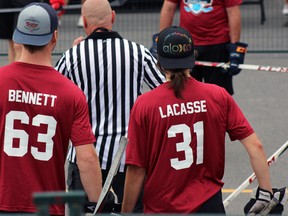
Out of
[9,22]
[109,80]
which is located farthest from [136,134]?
[9,22]

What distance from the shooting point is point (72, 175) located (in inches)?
252

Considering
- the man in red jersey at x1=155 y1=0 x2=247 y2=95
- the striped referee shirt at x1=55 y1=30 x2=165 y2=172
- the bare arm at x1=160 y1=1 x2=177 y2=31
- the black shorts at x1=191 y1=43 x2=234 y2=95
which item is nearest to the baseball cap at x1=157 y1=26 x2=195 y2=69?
the striped referee shirt at x1=55 y1=30 x2=165 y2=172

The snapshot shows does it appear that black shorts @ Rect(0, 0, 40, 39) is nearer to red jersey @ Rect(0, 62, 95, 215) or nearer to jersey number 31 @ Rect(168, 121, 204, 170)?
red jersey @ Rect(0, 62, 95, 215)

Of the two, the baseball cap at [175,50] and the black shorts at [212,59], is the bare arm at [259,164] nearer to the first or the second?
the baseball cap at [175,50]

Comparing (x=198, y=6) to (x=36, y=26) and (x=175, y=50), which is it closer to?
(x=175, y=50)

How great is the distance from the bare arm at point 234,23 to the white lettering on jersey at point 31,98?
4284mm

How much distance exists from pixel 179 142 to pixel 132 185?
1.21 ft

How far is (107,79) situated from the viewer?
250 inches

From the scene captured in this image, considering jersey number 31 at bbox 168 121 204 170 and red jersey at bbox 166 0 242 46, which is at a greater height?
red jersey at bbox 166 0 242 46

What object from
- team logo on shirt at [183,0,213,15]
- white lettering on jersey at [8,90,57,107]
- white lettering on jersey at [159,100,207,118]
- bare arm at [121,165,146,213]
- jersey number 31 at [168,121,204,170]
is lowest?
bare arm at [121,165,146,213]

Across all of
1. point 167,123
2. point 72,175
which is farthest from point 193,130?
point 72,175

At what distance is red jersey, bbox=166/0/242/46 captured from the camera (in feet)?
31.3

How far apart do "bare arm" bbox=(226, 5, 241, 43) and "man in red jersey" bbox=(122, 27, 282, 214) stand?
150 inches

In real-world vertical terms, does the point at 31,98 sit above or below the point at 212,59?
above
